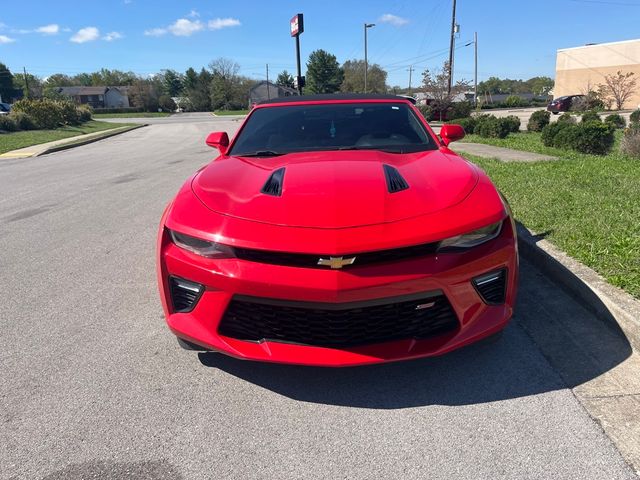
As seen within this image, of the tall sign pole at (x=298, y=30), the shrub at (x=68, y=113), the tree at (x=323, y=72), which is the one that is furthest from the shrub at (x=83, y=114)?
the tree at (x=323, y=72)

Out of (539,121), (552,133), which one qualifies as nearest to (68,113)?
(539,121)

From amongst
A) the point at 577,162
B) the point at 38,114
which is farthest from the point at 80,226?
the point at 38,114

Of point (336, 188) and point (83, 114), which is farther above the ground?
point (83, 114)

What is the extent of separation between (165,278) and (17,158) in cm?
1633

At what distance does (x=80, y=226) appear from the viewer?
612 centimetres

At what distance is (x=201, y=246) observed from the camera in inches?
96.3

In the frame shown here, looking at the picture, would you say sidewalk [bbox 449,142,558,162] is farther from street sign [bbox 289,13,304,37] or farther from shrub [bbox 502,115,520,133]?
street sign [bbox 289,13,304,37]

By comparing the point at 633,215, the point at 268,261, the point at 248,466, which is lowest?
the point at 248,466

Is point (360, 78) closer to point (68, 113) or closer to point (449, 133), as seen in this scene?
point (68, 113)

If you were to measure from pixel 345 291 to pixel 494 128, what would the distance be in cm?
1504

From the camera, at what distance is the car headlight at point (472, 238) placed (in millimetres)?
2340

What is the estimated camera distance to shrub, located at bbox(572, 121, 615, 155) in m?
10.3

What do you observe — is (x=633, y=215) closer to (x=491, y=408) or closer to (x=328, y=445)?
(x=491, y=408)

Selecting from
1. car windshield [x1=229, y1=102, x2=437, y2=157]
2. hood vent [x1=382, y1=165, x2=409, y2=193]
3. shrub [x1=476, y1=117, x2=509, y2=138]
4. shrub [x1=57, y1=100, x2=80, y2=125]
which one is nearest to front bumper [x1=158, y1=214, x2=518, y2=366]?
hood vent [x1=382, y1=165, x2=409, y2=193]
